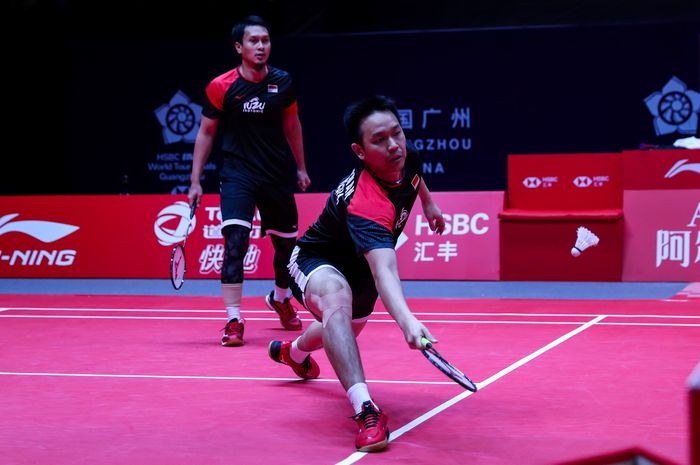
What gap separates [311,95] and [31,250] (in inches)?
171

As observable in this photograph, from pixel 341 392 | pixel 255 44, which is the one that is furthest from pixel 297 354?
pixel 255 44

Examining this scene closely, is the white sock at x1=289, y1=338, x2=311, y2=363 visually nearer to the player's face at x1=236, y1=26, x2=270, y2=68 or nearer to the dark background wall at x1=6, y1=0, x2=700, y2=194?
Answer: the player's face at x1=236, y1=26, x2=270, y2=68

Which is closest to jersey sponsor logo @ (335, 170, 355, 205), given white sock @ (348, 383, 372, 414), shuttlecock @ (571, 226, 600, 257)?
white sock @ (348, 383, 372, 414)

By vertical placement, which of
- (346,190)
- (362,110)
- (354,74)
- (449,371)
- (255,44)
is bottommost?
(449,371)

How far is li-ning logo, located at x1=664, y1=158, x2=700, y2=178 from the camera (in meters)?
8.92

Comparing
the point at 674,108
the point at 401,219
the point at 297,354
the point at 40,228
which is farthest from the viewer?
the point at 674,108

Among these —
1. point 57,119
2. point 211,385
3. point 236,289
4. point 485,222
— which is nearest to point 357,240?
point 211,385

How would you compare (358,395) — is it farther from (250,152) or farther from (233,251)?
(250,152)

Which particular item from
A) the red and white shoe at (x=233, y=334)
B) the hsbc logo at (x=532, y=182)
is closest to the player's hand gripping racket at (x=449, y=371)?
the red and white shoe at (x=233, y=334)

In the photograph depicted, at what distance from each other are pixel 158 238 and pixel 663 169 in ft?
15.5

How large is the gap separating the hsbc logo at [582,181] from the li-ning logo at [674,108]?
300 centimetres

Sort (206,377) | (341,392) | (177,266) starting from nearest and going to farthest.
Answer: (341,392) < (206,377) < (177,266)

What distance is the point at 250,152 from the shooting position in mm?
6094

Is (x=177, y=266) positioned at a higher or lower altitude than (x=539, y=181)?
lower
